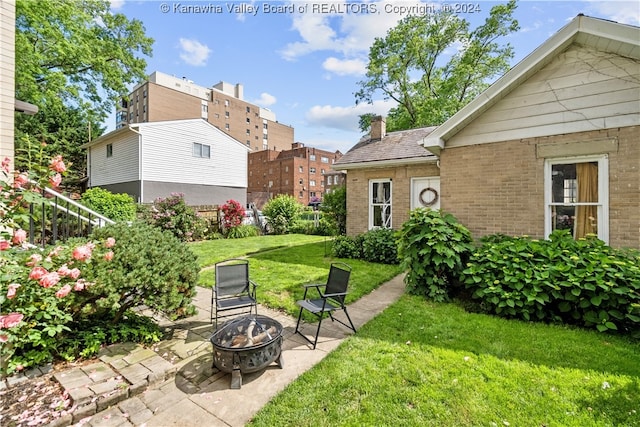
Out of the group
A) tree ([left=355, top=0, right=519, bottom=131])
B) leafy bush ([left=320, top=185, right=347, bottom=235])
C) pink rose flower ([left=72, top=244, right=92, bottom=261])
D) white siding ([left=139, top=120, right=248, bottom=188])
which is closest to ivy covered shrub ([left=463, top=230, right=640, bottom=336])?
pink rose flower ([left=72, top=244, right=92, bottom=261])

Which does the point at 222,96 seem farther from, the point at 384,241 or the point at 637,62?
the point at 637,62

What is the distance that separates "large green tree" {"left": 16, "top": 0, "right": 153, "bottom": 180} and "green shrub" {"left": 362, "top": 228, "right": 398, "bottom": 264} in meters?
15.5

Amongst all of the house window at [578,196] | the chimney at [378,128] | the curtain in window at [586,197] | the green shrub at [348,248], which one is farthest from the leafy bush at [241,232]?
the curtain in window at [586,197]

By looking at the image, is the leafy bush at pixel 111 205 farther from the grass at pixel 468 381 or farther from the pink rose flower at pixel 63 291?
the grass at pixel 468 381

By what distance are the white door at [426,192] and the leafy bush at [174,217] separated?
33.0 ft

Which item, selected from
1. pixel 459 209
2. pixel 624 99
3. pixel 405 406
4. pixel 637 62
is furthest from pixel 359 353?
pixel 637 62

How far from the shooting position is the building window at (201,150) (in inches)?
735

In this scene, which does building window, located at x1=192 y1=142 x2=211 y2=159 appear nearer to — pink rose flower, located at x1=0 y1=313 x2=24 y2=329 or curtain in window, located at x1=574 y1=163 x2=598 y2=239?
pink rose flower, located at x1=0 y1=313 x2=24 y2=329

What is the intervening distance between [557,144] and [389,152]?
5899mm

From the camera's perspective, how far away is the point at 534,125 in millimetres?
5586

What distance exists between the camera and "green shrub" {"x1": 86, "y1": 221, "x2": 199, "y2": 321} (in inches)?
134

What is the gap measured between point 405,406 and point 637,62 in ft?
22.1

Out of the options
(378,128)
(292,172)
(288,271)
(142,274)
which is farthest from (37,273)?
(292,172)

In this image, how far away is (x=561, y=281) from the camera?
4.44 meters
